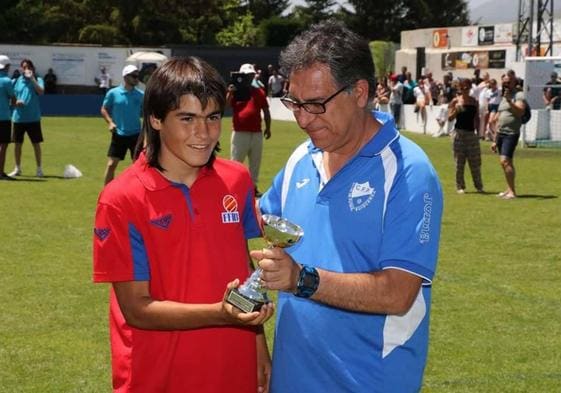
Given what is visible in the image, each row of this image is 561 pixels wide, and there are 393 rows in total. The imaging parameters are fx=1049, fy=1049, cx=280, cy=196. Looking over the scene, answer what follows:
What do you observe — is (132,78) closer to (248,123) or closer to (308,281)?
(248,123)

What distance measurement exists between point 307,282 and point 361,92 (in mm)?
658

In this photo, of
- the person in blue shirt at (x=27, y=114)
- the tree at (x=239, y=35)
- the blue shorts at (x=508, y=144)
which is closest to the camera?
the blue shorts at (x=508, y=144)

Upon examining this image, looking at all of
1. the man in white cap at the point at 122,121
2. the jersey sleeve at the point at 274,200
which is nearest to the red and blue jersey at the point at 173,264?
the jersey sleeve at the point at 274,200

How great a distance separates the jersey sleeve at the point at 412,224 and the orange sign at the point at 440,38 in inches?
2336

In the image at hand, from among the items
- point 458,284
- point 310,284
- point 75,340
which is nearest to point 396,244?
point 310,284

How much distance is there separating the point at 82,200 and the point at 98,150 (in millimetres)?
10752

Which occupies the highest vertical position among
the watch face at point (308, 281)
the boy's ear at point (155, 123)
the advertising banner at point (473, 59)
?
the boy's ear at point (155, 123)

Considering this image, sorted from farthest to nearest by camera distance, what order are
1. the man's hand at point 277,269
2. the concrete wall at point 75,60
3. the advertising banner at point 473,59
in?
the advertising banner at point 473,59, the concrete wall at point 75,60, the man's hand at point 277,269

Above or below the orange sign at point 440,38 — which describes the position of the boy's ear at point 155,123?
below

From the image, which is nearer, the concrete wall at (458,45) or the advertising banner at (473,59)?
the concrete wall at (458,45)

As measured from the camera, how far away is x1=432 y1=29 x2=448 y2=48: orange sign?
202 ft

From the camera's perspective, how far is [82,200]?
642 inches

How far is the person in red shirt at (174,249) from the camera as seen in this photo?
11.4 ft

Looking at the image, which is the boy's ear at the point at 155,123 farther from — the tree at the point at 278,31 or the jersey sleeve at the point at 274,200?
the tree at the point at 278,31
